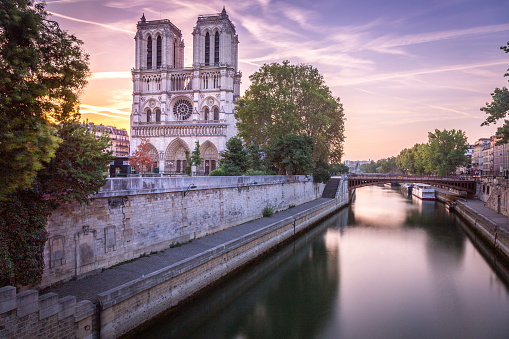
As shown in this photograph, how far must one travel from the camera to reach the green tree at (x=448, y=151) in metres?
54.2

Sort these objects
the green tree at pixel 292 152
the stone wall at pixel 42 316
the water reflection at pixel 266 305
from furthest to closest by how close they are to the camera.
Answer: the green tree at pixel 292 152 → the water reflection at pixel 266 305 → the stone wall at pixel 42 316

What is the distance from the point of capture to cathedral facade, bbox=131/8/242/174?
53500 mm

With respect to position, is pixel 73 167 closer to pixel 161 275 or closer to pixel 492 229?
pixel 161 275

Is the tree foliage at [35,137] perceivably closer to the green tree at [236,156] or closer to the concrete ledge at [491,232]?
the green tree at [236,156]

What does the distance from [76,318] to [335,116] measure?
1501 inches

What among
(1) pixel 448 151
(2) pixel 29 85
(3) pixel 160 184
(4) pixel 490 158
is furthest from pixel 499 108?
(4) pixel 490 158

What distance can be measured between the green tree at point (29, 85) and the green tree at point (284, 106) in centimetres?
2588

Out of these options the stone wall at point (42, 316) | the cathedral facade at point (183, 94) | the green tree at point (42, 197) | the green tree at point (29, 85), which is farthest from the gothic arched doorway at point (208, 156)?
the stone wall at point (42, 316)

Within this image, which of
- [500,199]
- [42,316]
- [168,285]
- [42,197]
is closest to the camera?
[42,316]

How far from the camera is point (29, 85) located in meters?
7.41

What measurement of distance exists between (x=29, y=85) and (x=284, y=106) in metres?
27.6

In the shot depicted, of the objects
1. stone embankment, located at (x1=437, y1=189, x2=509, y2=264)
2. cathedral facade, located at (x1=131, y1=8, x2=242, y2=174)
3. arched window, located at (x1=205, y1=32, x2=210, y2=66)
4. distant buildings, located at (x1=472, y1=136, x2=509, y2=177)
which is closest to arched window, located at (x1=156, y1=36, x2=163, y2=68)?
cathedral facade, located at (x1=131, y1=8, x2=242, y2=174)

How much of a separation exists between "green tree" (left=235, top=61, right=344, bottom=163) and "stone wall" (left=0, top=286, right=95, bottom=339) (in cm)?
2704

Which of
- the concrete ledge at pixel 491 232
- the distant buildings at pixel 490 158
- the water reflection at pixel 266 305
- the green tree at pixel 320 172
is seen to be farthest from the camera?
the distant buildings at pixel 490 158
